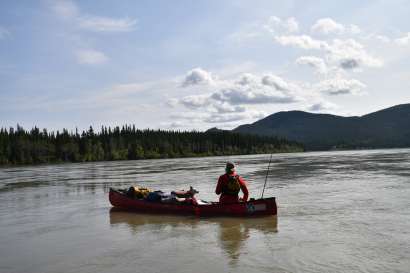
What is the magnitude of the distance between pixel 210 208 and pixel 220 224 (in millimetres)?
1450

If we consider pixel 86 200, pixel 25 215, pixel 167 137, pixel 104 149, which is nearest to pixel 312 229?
pixel 25 215

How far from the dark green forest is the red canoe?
105 meters

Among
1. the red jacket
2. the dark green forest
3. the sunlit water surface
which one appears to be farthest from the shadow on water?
the dark green forest

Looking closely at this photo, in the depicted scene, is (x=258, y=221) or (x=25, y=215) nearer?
(x=258, y=221)

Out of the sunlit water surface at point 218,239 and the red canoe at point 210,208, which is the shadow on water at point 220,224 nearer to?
the sunlit water surface at point 218,239

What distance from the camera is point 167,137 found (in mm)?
171125

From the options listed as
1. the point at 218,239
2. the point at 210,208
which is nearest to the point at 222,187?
the point at 210,208

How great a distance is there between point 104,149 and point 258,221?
134m

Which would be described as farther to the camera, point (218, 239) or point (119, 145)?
point (119, 145)

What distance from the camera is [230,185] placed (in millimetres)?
A: 16219

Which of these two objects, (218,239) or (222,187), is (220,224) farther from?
(218,239)

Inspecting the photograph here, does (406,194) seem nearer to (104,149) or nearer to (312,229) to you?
(312,229)

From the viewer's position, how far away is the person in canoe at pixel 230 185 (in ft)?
52.7

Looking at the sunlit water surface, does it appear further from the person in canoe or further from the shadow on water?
the person in canoe
